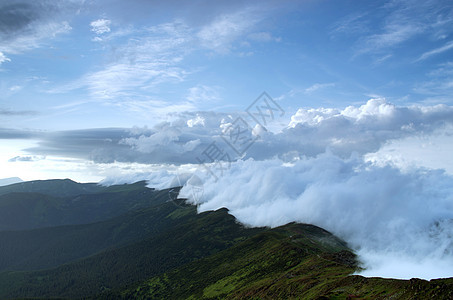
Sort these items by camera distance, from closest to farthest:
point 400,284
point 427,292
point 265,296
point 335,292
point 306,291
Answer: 1. point 427,292
2. point 400,284
3. point 335,292
4. point 306,291
5. point 265,296

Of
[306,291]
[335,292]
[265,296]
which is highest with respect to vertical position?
Answer: [335,292]

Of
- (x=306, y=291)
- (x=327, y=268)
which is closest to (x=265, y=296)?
(x=306, y=291)

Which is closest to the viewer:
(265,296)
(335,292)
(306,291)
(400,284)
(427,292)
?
(427,292)

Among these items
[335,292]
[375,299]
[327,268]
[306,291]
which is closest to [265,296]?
[306,291]

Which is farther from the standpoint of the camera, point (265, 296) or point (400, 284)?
point (265, 296)

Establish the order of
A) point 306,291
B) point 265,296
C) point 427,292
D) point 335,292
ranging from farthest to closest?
1. point 265,296
2. point 306,291
3. point 335,292
4. point 427,292

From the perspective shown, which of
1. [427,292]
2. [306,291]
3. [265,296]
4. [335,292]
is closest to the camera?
[427,292]

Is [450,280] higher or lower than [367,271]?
higher

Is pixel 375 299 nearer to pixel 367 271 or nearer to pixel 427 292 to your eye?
pixel 427 292

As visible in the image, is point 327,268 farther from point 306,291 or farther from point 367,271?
point 306,291
